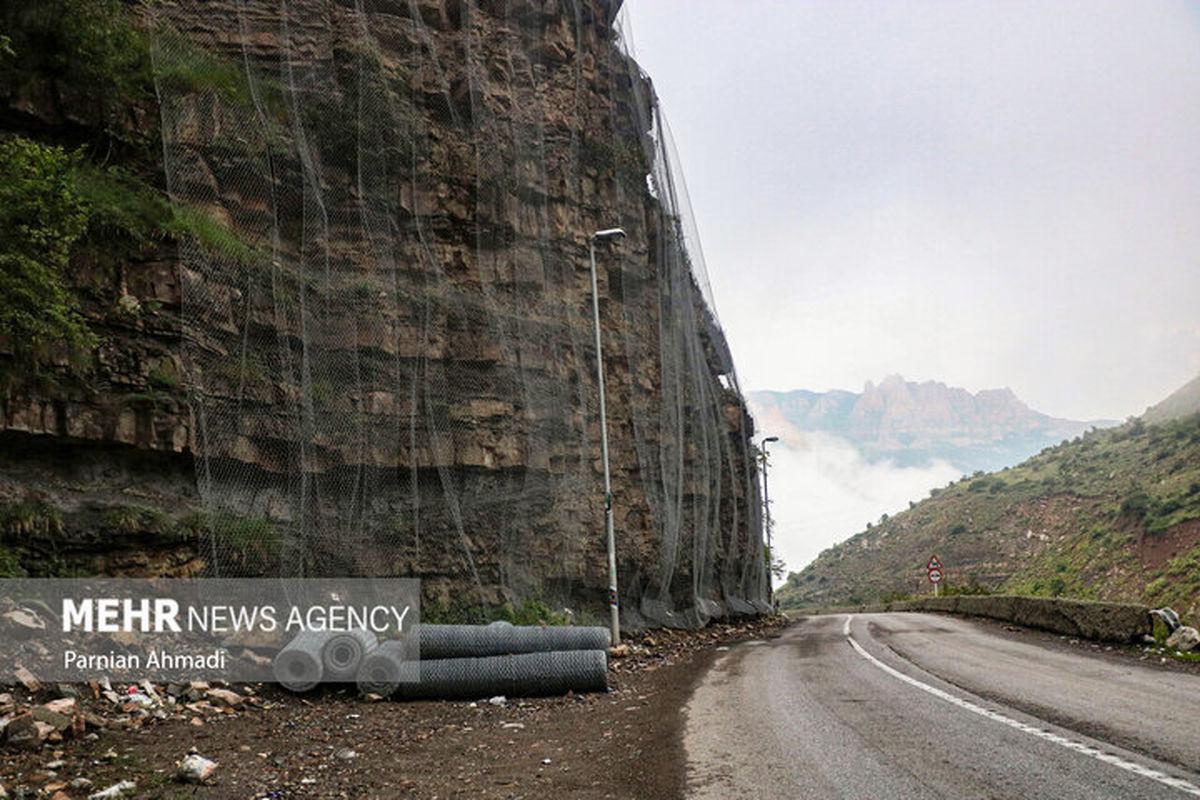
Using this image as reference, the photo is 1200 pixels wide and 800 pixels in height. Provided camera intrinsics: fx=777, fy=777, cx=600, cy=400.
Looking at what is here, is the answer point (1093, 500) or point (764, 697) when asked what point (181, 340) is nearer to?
point (764, 697)

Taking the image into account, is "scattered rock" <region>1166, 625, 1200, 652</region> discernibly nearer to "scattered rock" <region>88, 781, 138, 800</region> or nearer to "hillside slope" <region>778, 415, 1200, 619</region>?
"scattered rock" <region>88, 781, 138, 800</region>

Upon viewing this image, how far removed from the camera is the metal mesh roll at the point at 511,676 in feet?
32.7

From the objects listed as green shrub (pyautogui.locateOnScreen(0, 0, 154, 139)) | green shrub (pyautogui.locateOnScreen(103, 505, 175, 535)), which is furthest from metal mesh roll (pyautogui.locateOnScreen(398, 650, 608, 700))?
green shrub (pyautogui.locateOnScreen(0, 0, 154, 139))

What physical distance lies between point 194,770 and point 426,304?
388 inches

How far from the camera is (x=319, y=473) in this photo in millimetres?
11391

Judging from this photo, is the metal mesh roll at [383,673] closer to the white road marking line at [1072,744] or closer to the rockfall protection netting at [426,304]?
the rockfall protection netting at [426,304]

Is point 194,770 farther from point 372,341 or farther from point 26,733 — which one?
point 372,341

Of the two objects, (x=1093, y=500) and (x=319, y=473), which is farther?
(x=1093, y=500)

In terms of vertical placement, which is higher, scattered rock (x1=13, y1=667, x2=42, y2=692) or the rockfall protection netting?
the rockfall protection netting

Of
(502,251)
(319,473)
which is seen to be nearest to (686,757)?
(319,473)

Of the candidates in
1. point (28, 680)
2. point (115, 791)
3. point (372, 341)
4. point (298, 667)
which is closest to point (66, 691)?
point (28, 680)

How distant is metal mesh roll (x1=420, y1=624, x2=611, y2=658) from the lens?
405 inches

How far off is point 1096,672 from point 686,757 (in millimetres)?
6434

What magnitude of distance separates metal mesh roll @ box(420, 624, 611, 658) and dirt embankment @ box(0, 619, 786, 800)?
0.70m
